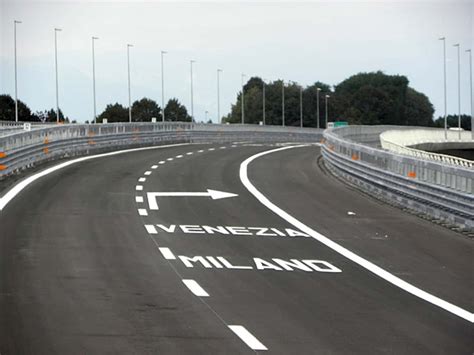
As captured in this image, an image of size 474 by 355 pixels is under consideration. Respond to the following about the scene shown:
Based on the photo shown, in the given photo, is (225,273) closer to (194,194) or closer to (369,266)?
(369,266)

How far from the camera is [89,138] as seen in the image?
38344 mm

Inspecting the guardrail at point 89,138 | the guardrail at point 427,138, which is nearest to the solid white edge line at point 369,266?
the guardrail at point 89,138

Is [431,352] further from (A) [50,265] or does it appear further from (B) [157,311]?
(A) [50,265]

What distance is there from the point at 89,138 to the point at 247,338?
3002 cm

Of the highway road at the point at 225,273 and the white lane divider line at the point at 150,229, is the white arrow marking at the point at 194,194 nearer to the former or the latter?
the highway road at the point at 225,273

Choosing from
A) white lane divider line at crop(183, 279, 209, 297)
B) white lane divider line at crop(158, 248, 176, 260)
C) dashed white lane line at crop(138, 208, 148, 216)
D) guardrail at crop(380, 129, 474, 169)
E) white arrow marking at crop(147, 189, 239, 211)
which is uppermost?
guardrail at crop(380, 129, 474, 169)

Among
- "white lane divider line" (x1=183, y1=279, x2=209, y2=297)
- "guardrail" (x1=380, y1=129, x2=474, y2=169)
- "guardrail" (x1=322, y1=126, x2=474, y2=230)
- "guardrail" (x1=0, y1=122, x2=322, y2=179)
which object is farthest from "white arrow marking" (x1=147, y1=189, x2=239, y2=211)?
"guardrail" (x1=380, y1=129, x2=474, y2=169)

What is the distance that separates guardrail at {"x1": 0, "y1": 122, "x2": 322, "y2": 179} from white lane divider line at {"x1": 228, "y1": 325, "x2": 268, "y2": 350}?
15839 millimetres

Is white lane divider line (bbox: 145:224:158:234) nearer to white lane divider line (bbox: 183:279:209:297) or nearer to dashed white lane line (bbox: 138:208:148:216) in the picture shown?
dashed white lane line (bbox: 138:208:148:216)

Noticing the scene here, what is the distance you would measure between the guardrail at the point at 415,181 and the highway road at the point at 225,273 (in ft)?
1.58

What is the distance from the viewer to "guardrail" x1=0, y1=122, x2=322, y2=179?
26766mm

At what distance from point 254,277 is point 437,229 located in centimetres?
632

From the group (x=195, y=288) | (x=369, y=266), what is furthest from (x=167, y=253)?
(x=369, y=266)

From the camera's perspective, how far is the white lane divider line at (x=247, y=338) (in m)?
8.74
